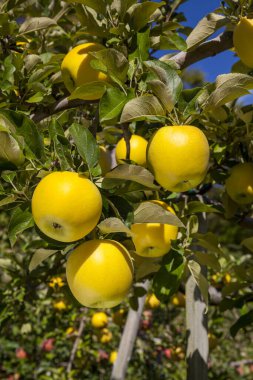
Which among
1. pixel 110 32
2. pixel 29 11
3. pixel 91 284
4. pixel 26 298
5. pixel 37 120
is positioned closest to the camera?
pixel 91 284

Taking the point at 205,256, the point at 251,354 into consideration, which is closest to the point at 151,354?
the point at 251,354

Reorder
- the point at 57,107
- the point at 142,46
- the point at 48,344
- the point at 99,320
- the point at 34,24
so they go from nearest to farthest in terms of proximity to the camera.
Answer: the point at 142,46, the point at 57,107, the point at 34,24, the point at 99,320, the point at 48,344

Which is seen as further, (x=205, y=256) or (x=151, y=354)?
(x=151, y=354)

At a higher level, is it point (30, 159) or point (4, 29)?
point (4, 29)

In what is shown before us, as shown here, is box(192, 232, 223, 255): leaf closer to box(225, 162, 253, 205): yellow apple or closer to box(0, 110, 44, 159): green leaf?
box(225, 162, 253, 205): yellow apple

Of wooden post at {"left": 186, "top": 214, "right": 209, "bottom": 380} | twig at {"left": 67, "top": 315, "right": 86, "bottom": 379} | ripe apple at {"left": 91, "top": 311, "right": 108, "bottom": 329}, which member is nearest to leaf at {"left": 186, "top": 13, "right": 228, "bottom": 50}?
wooden post at {"left": 186, "top": 214, "right": 209, "bottom": 380}

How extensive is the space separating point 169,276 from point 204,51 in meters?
0.54

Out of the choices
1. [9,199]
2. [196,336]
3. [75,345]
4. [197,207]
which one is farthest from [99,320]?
[9,199]

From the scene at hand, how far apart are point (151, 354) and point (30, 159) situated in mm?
2828

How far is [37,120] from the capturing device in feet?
3.30

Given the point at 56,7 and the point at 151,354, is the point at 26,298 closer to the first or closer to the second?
the point at 56,7

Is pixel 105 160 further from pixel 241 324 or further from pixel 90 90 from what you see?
pixel 241 324

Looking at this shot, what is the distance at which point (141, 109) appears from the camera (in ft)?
2.36

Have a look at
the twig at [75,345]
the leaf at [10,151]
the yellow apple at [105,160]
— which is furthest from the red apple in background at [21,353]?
the leaf at [10,151]
